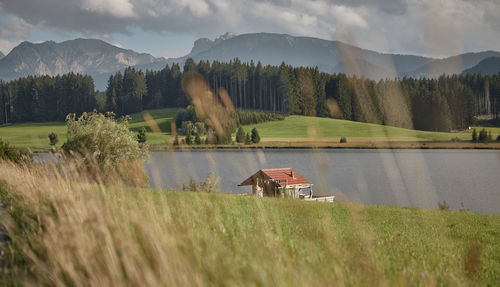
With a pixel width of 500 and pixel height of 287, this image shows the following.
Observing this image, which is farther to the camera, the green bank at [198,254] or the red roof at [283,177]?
the red roof at [283,177]

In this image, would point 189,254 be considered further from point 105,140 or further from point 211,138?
point 211,138

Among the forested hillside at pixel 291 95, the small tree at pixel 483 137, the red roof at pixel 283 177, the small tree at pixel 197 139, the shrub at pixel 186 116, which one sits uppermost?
the forested hillside at pixel 291 95

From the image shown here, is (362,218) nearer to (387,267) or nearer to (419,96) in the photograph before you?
(387,267)

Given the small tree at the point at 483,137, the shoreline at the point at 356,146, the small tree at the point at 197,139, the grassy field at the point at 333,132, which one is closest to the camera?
the shoreline at the point at 356,146

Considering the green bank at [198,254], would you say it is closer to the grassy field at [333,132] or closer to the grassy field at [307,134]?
the grassy field at [307,134]

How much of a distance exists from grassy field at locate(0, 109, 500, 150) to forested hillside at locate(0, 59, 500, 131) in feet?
35.7

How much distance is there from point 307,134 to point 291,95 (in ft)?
93.7

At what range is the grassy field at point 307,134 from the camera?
10344cm

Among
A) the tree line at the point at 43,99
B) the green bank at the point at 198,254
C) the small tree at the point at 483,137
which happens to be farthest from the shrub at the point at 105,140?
the tree line at the point at 43,99

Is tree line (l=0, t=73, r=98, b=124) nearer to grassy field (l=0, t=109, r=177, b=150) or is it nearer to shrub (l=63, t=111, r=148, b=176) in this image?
grassy field (l=0, t=109, r=177, b=150)

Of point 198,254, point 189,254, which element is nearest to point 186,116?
point 189,254

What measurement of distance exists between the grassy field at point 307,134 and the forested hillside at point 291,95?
35.7 ft

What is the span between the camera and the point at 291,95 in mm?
139125

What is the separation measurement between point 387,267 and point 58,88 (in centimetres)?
17115
